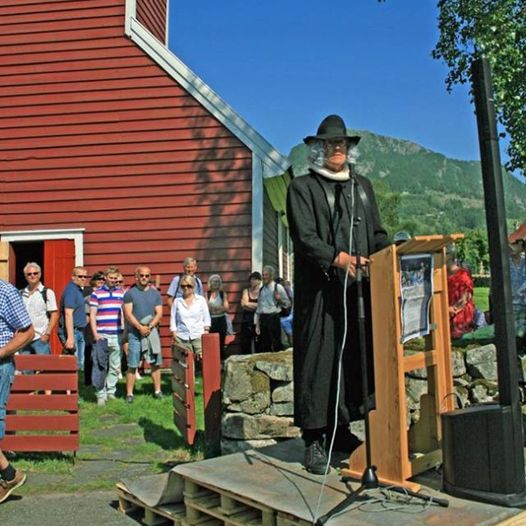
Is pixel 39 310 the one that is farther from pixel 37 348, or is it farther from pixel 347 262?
pixel 347 262

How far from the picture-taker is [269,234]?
1250 cm

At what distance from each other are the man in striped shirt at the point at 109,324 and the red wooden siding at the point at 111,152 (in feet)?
7.21

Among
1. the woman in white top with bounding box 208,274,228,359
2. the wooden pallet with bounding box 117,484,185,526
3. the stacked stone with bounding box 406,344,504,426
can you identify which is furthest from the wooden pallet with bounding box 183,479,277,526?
the woman in white top with bounding box 208,274,228,359

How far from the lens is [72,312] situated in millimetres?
9180

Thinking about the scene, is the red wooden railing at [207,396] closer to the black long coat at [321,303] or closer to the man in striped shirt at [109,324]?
the black long coat at [321,303]

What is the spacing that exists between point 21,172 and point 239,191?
3724mm

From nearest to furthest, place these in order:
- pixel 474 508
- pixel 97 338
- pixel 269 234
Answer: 1. pixel 474 508
2. pixel 97 338
3. pixel 269 234

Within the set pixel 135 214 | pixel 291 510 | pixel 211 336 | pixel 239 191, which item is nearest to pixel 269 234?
pixel 239 191

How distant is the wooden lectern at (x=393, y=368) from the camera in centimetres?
355

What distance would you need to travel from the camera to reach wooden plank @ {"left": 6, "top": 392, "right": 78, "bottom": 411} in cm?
640

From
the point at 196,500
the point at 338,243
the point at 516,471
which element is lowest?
the point at 196,500

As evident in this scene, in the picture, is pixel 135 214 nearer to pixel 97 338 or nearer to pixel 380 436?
pixel 97 338

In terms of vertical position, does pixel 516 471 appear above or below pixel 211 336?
below

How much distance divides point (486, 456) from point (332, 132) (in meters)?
1.88
